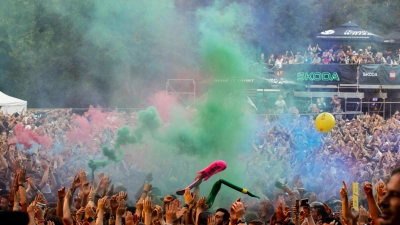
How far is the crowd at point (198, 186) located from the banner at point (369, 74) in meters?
3.40

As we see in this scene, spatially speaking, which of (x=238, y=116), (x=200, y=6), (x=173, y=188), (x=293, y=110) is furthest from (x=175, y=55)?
(x=173, y=188)

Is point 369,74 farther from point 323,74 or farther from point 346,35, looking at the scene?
point 346,35

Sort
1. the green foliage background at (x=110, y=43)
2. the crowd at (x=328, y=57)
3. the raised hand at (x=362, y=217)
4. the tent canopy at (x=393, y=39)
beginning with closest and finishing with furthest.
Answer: the raised hand at (x=362, y=217)
the green foliage background at (x=110, y=43)
the crowd at (x=328, y=57)
the tent canopy at (x=393, y=39)

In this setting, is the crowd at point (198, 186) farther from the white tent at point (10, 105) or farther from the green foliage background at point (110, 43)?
the green foliage background at point (110, 43)

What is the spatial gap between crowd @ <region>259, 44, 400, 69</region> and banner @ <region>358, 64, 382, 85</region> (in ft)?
1.52

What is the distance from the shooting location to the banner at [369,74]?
2045 cm

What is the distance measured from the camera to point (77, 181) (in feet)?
23.6

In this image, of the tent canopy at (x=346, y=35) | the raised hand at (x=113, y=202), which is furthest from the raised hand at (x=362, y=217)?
the tent canopy at (x=346, y=35)

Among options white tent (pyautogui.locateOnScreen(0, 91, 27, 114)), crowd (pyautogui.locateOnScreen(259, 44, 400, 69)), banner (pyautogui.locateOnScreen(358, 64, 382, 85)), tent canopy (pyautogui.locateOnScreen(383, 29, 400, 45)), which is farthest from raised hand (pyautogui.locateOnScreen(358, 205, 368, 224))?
tent canopy (pyautogui.locateOnScreen(383, 29, 400, 45))

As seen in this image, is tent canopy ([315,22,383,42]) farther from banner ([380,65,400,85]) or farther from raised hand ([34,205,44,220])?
raised hand ([34,205,44,220])

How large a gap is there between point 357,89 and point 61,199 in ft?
49.0

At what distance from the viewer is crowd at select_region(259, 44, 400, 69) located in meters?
19.4

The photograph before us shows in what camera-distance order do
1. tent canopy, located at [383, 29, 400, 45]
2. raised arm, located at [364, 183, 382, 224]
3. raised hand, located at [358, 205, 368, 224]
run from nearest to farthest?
raised arm, located at [364, 183, 382, 224] < raised hand, located at [358, 205, 368, 224] < tent canopy, located at [383, 29, 400, 45]

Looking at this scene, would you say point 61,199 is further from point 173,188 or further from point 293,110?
point 293,110
